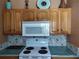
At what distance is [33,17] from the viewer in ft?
12.3

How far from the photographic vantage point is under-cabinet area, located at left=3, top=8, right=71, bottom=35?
12.2ft

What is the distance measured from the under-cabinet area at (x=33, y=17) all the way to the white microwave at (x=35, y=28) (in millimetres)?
140

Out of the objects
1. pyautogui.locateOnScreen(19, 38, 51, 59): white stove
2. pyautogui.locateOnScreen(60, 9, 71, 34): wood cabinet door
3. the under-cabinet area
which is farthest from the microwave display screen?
pyautogui.locateOnScreen(60, 9, 71, 34): wood cabinet door

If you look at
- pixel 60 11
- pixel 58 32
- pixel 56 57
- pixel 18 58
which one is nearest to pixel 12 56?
pixel 18 58

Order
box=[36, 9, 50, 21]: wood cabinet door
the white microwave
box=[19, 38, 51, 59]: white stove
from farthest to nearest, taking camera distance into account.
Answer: box=[36, 9, 50, 21]: wood cabinet door → the white microwave → box=[19, 38, 51, 59]: white stove

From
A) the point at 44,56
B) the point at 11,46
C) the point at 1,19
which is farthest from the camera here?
the point at 11,46

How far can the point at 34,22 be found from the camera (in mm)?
3650

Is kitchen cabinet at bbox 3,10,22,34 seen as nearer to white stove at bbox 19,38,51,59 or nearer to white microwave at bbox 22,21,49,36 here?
white microwave at bbox 22,21,49,36

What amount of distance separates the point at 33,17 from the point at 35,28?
0.27 meters

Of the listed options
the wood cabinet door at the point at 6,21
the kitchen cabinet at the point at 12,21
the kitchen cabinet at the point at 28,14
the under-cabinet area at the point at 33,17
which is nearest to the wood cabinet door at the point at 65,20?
the under-cabinet area at the point at 33,17

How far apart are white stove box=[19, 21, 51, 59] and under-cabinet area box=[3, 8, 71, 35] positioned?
0.54 ft

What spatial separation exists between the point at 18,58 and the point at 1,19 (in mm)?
1005

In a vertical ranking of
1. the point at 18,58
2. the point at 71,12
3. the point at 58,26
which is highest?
the point at 71,12

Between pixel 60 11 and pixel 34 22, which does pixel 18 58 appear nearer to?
pixel 34 22
